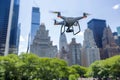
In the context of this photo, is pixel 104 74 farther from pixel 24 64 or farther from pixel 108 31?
pixel 108 31

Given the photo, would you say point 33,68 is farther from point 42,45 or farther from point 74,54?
point 42,45

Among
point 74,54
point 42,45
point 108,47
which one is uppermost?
point 42,45

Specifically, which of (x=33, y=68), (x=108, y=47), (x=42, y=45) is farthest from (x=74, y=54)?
(x=33, y=68)

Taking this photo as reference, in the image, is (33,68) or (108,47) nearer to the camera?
(33,68)

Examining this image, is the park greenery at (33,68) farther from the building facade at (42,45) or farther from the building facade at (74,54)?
the building facade at (42,45)

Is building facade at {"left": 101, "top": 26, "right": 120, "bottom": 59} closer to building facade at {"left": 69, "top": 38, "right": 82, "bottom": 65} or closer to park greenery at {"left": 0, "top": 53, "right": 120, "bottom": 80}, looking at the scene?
A: building facade at {"left": 69, "top": 38, "right": 82, "bottom": 65}

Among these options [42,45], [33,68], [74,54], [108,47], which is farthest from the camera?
[42,45]

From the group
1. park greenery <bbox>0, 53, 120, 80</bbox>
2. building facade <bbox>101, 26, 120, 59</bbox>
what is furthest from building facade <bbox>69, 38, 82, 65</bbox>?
park greenery <bbox>0, 53, 120, 80</bbox>

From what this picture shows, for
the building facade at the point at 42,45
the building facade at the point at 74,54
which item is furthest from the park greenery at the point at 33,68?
the building facade at the point at 42,45

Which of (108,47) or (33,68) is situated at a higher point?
(108,47)
